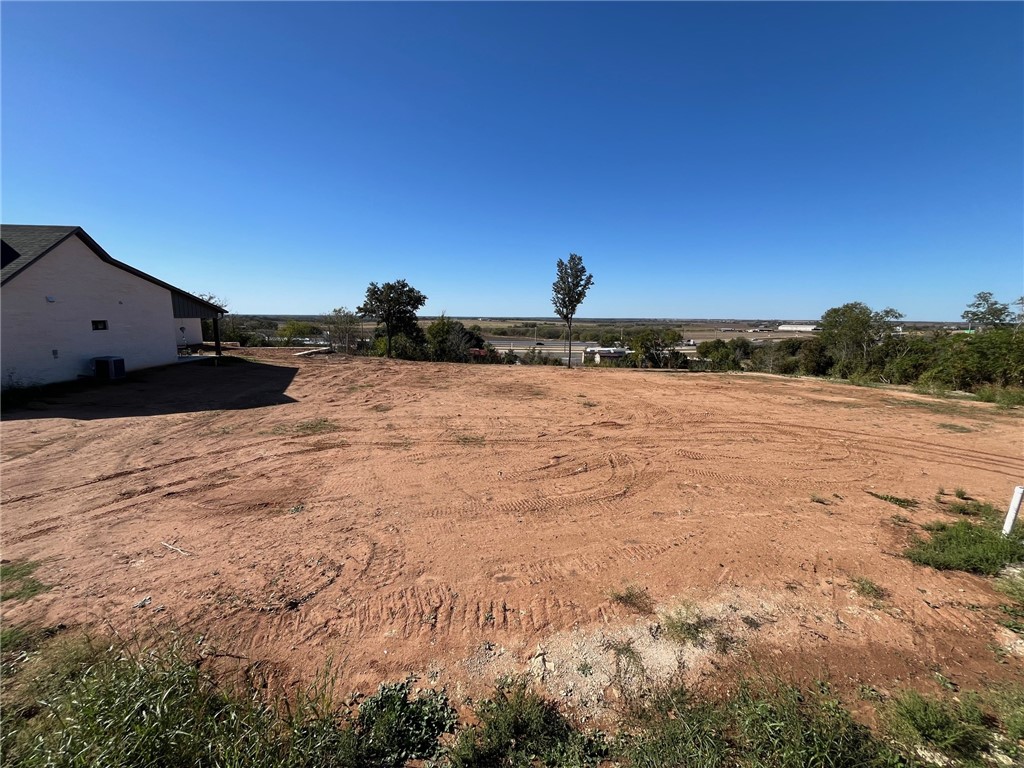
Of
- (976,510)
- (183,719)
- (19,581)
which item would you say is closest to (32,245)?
(19,581)

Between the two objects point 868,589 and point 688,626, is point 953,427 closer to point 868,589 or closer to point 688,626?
point 868,589

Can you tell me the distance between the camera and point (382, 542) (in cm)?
414

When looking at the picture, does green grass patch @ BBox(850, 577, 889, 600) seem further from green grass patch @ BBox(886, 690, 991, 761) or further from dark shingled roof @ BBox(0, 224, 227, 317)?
dark shingled roof @ BBox(0, 224, 227, 317)

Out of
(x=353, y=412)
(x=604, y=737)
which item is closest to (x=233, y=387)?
(x=353, y=412)

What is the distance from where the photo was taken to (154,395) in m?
10.9

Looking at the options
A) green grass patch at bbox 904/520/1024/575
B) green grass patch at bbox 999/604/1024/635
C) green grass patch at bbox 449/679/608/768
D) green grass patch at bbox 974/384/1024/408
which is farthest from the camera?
green grass patch at bbox 974/384/1024/408

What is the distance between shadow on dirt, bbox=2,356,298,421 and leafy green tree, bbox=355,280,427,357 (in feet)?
37.3

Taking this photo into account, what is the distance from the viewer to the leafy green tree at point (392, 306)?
25375mm

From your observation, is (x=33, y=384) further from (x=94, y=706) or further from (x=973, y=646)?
(x=973, y=646)

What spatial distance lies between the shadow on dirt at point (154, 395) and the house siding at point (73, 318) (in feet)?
2.39

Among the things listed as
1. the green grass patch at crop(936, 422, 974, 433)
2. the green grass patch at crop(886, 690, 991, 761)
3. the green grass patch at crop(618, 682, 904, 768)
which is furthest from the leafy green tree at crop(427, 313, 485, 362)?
the green grass patch at crop(886, 690, 991, 761)

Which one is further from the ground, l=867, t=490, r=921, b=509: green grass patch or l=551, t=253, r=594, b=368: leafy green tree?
l=551, t=253, r=594, b=368: leafy green tree

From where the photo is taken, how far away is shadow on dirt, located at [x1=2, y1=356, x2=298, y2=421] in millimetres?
8984

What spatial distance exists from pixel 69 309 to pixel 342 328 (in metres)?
17.7
